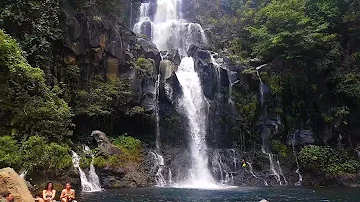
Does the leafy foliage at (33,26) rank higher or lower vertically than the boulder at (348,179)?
higher

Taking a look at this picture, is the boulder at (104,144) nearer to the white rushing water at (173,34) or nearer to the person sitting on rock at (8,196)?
the person sitting on rock at (8,196)

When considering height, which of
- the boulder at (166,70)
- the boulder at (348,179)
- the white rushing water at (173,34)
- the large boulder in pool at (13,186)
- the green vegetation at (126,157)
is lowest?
the boulder at (348,179)

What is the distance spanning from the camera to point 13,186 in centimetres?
985

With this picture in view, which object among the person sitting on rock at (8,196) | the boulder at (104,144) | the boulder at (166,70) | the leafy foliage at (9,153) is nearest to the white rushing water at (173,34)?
the boulder at (166,70)

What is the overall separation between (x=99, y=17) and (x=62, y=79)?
5273 mm

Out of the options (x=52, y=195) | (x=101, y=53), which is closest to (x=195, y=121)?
(x=101, y=53)

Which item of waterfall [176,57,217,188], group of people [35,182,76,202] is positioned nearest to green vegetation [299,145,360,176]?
waterfall [176,57,217,188]

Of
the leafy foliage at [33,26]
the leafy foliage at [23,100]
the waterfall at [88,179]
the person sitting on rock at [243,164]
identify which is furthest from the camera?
the person sitting on rock at [243,164]

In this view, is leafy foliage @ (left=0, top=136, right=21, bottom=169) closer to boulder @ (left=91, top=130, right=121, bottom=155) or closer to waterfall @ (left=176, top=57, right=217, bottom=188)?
boulder @ (left=91, top=130, right=121, bottom=155)

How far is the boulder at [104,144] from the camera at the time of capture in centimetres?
1991

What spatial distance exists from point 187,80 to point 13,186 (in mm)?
17997

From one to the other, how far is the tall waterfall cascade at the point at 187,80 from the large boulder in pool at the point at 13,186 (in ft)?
38.4

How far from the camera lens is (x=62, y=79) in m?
20.9

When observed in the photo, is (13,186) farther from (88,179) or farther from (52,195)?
(88,179)
